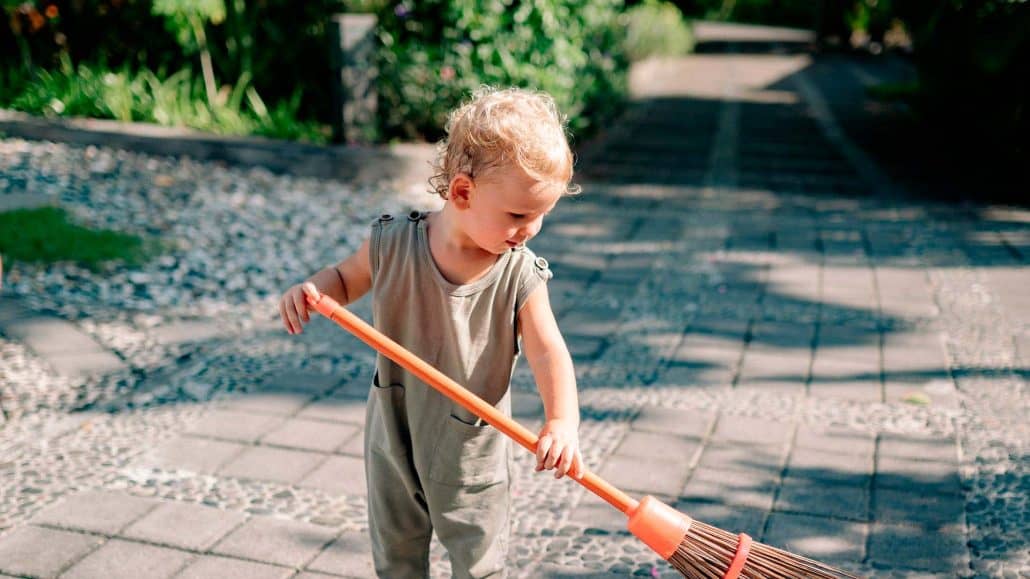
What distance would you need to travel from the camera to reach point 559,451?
1.77m

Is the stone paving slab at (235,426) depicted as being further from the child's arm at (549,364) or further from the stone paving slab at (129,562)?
the child's arm at (549,364)

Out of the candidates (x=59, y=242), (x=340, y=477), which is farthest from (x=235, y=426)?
(x=59, y=242)

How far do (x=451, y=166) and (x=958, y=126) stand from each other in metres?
7.86

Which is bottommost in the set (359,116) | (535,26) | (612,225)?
(612,225)

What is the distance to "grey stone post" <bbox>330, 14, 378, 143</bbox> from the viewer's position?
6.83 m

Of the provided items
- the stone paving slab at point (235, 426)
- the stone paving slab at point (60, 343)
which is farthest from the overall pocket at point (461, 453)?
the stone paving slab at point (60, 343)

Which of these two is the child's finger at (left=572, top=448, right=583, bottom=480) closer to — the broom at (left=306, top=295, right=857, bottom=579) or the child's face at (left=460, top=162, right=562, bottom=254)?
the broom at (left=306, top=295, right=857, bottom=579)

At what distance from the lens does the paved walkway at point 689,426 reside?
2.58 metres

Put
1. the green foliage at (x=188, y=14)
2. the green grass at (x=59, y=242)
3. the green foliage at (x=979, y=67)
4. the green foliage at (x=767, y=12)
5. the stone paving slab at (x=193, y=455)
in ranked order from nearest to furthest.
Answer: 1. the stone paving slab at (x=193, y=455)
2. the green grass at (x=59, y=242)
3. the green foliage at (x=188, y=14)
4. the green foliage at (x=979, y=67)
5. the green foliage at (x=767, y=12)

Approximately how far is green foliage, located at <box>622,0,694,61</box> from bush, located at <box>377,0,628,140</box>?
534cm

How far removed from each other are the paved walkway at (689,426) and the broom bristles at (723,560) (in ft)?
1.76

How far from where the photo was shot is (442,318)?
194 cm

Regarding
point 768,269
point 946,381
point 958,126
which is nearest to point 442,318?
point 946,381

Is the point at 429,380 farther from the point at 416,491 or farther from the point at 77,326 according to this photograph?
the point at 77,326
